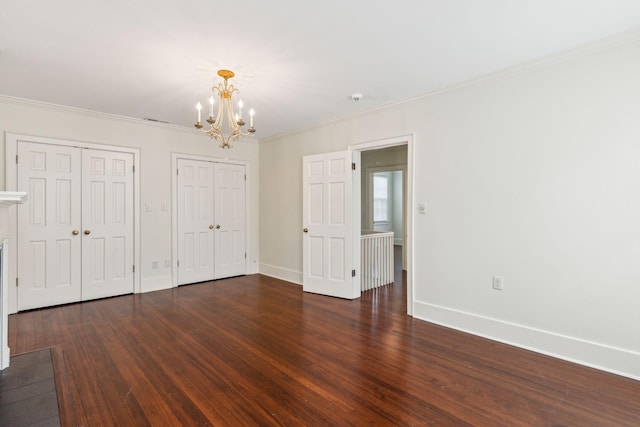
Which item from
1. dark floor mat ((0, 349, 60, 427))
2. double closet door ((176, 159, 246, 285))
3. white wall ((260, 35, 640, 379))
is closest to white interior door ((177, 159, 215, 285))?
double closet door ((176, 159, 246, 285))

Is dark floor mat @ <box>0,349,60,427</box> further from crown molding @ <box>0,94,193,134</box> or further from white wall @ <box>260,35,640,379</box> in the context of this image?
white wall @ <box>260,35,640,379</box>

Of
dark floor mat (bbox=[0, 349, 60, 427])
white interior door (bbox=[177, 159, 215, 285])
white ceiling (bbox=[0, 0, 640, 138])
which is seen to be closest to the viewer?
dark floor mat (bbox=[0, 349, 60, 427])

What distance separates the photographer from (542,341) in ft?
9.31

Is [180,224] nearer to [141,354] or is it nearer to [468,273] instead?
[141,354]

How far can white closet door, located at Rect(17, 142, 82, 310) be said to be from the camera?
3.93 meters

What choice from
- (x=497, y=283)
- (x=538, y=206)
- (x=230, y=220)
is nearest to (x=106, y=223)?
(x=230, y=220)

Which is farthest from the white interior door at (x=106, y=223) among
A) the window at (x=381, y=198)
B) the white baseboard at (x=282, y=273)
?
the window at (x=381, y=198)

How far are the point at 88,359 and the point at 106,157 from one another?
2.89 meters

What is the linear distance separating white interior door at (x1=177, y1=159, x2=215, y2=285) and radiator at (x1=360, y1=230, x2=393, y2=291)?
257 centimetres

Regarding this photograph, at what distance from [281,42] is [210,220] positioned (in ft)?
11.9

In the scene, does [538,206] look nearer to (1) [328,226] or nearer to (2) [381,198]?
(1) [328,226]

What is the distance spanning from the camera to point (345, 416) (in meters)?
1.95

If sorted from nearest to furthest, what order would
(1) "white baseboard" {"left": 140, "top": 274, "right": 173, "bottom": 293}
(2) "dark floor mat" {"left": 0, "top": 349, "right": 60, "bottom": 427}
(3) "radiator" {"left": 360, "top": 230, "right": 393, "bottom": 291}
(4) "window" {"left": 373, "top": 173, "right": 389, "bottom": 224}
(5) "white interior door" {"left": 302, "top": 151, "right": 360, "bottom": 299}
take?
1. (2) "dark floor mat" {"left": 0, "top": 349, "right": 60, "bottom": 427}
2. (5) "white interior door" {"left": 302, "top": 151, "right": 360, "bottom": 299}
3. (1) "white baseboard" {"left": 140, "top": 274, "right": 173, "bottom": 293}
4. (3) "radiator" {"left": 360, "top": 230, "right": 393, "bottom": 291}
5. (4) "window" {"left": 373, "top": 173, "right": 389, "bottom": 224}

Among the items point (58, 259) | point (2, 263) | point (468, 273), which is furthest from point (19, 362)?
point (468, 273)
